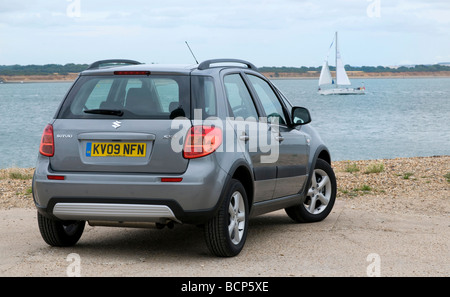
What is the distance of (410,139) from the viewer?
41.4 metres

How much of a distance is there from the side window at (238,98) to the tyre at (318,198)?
5.68 ft

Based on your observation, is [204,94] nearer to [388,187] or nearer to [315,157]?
[315,157]

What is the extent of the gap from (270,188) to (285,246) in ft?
1.98

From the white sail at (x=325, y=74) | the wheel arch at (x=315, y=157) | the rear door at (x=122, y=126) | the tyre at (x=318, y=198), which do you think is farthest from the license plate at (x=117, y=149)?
the white sail at (x=325, y=74)

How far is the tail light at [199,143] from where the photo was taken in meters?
6.44

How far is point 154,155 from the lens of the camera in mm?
6449

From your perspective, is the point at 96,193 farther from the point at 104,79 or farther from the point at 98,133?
the point at 104,79

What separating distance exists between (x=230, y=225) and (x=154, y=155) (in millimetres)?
1032

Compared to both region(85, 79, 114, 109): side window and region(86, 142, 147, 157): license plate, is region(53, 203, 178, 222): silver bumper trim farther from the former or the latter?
region(85, 79, 114, 109): side window

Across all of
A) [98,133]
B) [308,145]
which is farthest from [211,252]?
[308,145]

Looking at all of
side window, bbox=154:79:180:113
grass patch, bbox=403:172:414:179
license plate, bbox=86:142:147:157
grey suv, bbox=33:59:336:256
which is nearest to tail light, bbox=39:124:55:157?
grey suv, bbox=33:59:336:256

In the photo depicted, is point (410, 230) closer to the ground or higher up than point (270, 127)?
closer to the ground

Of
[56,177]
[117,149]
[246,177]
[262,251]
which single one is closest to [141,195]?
[117,149]

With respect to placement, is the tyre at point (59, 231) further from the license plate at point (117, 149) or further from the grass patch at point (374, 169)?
the grass patch at point (374, 169)
